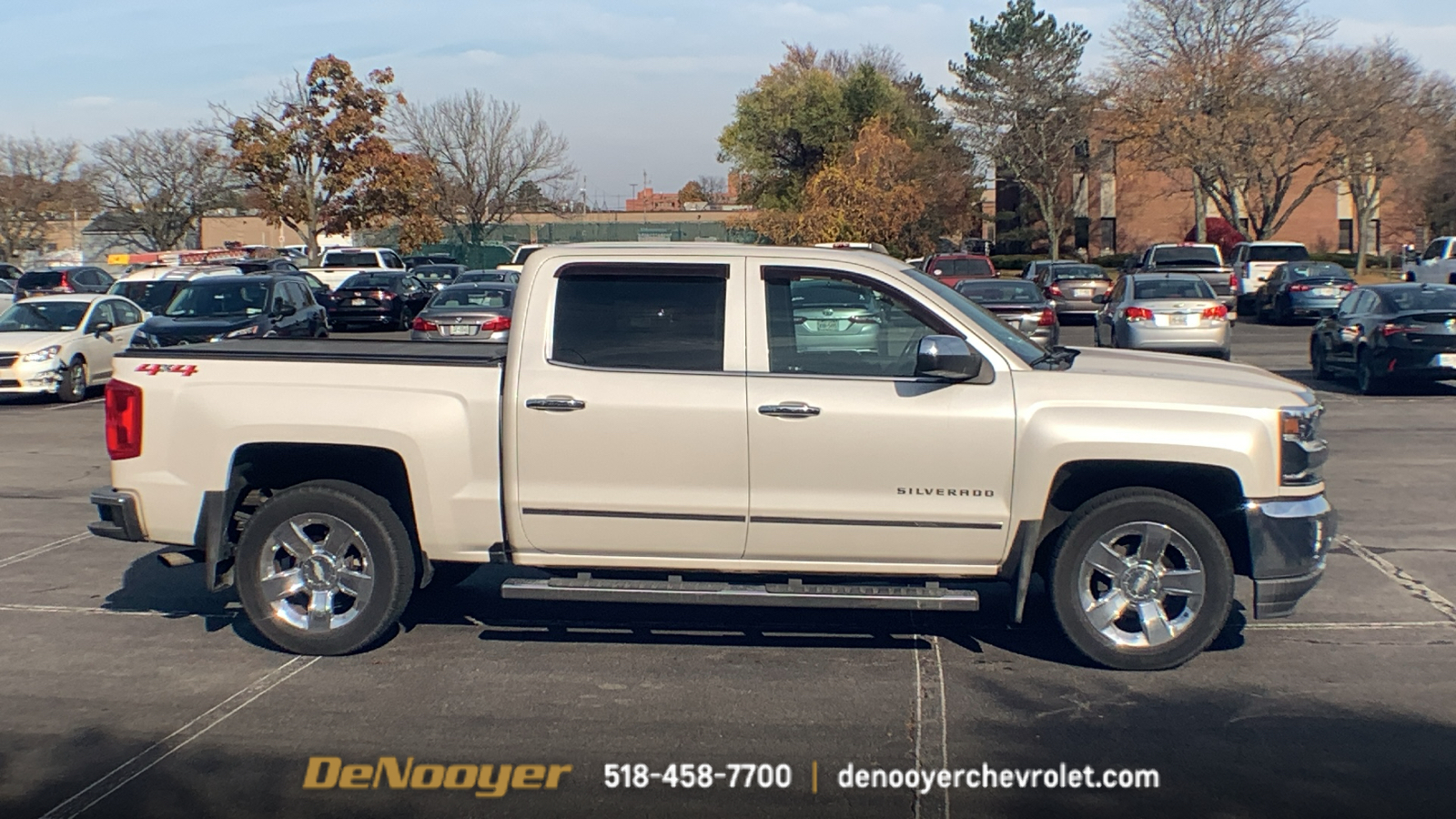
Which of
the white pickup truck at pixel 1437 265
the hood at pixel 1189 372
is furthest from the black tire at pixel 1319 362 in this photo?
the hood at pixel 1189 372

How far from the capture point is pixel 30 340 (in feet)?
59.9

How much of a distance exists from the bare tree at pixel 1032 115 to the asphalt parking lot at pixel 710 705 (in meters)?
48.0

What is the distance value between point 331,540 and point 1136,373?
3888mm

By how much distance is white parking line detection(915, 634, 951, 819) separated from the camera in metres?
4.81

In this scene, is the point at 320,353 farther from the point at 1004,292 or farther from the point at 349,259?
the point at 349,259

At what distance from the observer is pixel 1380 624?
7012 millimetres

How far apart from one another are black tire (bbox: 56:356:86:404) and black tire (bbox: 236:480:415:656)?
13569 mm

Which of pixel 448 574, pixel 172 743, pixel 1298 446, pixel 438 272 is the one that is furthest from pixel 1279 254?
pixel 172 743

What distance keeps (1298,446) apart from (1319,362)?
14.7m

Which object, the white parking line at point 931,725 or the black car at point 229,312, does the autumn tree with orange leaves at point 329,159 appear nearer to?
the black car at point 229,312

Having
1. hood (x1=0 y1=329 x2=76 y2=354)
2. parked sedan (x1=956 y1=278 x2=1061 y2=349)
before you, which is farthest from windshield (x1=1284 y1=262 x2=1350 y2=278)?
hood (x1=0 y1=329 x2=76 y2=354)

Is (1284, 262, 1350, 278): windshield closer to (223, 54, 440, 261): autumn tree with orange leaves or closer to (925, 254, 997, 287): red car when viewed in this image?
(925, 254, 997, 287): red car

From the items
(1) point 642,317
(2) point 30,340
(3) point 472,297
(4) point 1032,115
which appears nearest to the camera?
(1) point 642,317

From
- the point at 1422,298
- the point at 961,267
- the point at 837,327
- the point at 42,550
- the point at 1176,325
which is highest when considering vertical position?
the point at 961,267
